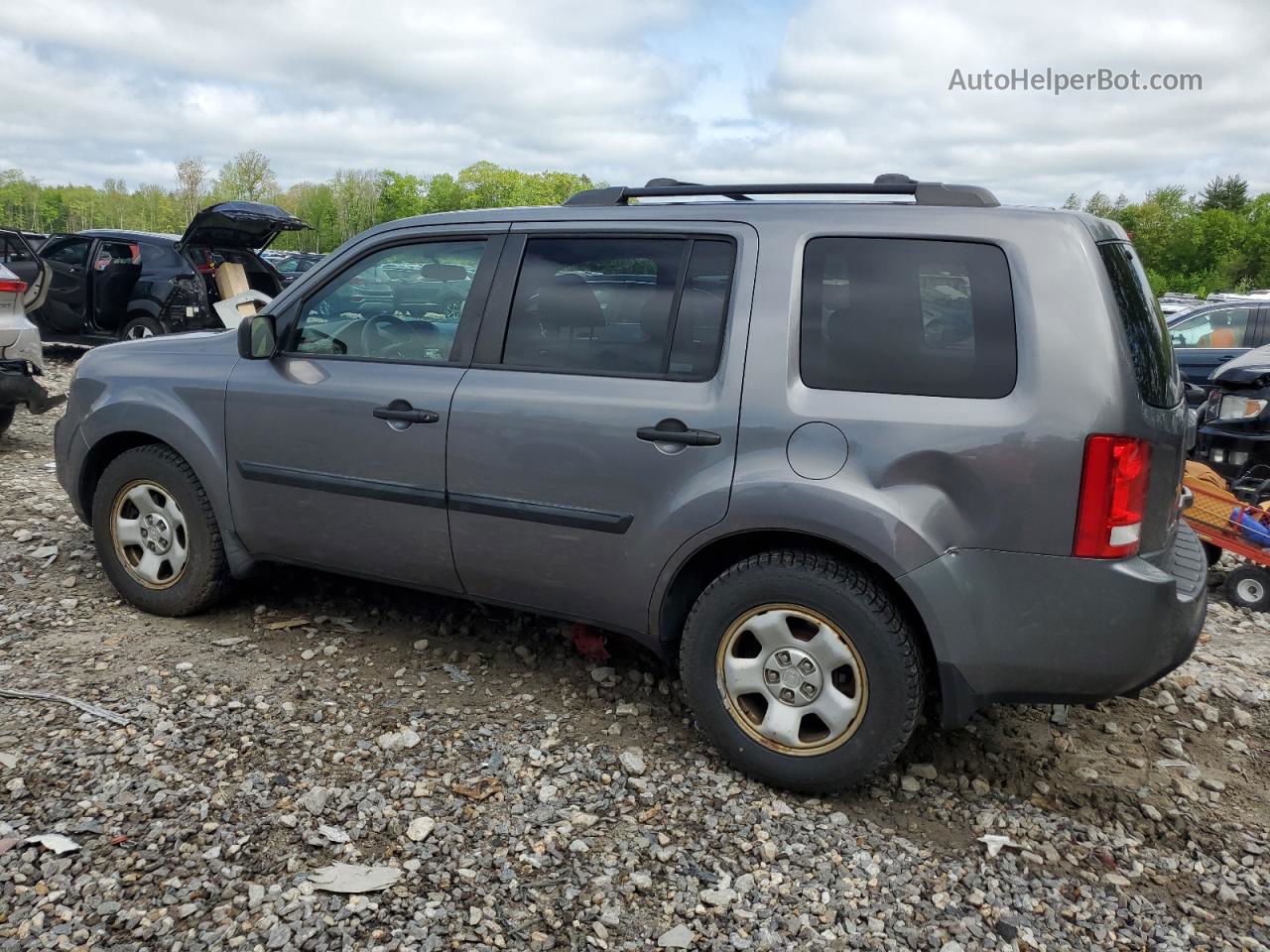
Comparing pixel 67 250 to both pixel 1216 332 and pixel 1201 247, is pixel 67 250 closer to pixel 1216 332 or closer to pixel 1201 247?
pixel 1216 332

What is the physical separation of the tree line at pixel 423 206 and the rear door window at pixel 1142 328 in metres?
52.9

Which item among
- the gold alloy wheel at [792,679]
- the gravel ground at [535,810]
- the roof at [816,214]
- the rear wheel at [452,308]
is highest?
the roof at [816,214]

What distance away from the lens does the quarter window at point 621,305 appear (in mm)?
3480

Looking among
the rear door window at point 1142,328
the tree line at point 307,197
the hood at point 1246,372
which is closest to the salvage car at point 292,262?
the hood at point 1246,372

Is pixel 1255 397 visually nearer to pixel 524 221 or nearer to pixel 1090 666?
pixel 1090 666

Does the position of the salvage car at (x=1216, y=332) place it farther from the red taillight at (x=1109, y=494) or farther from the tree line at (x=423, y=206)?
the tree line at (x=423, y=206)

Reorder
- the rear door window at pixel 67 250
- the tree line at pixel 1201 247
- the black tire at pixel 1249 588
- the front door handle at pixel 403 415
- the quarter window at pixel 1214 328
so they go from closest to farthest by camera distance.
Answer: the front door handle at pixel 403 415 < the black tire at pixel 1249 588 < the quarter window at pixel 1214 328 < the rear door window at pixel 67 250 < the tree line at pixel 1201 247

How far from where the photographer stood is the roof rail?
10.7ft

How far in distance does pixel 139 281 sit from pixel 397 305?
32.7ft

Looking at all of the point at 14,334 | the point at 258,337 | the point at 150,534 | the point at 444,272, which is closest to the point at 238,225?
the point at 14,334

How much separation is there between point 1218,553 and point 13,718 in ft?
20.9

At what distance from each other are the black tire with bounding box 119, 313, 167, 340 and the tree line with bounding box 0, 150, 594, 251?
74558 mm

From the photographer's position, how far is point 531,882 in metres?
2.94

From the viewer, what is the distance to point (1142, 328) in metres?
3.16
